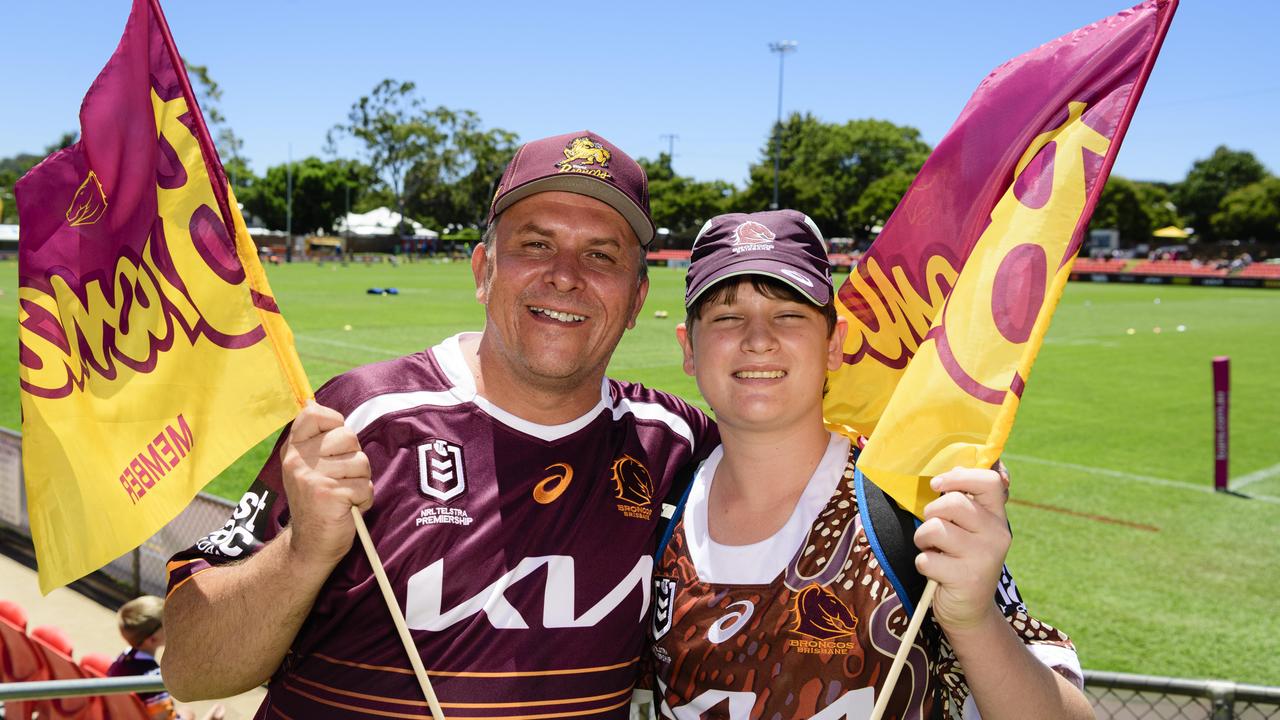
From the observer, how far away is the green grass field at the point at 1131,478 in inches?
275

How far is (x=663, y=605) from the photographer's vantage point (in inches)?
98.7

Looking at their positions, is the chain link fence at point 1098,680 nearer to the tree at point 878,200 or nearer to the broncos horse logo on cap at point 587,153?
the broncos horse logo on cap at point 587,153

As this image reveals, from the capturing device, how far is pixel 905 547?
7.14ft

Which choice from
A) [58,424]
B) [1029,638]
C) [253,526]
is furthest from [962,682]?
[58,424]

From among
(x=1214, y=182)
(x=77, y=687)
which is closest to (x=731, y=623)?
(x=77, y=687)

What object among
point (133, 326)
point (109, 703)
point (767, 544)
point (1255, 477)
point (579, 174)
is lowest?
point (1255, 477)

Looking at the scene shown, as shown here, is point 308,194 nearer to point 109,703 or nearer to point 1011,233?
point 109,703

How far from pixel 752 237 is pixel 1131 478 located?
10.2 m

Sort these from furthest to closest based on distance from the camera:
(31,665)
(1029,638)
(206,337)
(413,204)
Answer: (413,204)
(31,665)
(206,337)
(1029,638)

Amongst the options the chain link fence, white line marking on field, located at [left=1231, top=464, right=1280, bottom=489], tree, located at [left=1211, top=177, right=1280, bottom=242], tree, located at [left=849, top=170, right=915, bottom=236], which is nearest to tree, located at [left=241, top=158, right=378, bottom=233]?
tree, located at [left=849, top=170, right=915, bottom=236]

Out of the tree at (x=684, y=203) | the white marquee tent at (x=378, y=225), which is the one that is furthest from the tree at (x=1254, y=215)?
the white marquee tent at (x=378, y=225)

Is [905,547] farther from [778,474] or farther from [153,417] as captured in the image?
[153,417]

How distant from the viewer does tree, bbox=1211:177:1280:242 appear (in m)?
78.8

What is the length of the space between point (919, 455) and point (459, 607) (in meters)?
1.20
